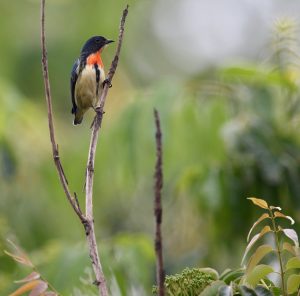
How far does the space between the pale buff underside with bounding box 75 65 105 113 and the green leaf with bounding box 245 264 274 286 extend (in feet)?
8.29

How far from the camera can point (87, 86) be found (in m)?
5.41

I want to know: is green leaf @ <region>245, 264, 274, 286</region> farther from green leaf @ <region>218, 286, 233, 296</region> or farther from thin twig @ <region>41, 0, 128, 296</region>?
thin twig @ <region>41, 0, 128, 296</region>

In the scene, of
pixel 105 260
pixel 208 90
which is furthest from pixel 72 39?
pixel 105 260

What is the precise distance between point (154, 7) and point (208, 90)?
746 cm

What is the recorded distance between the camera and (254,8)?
1348 cm

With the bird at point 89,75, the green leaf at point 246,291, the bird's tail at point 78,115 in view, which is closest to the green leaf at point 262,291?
the green leaf at point 246,291

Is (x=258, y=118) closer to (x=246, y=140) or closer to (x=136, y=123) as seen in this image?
(x=246, y=140)

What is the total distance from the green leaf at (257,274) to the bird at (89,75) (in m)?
2.52

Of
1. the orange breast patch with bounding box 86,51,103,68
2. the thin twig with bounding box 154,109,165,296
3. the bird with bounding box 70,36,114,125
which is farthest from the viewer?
the orange breast patch with bounding box 86,51,103,68

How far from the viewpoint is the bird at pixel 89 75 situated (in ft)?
17.5

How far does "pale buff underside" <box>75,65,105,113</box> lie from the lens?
17.6ft

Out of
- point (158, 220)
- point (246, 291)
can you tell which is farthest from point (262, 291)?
point (158, 220)

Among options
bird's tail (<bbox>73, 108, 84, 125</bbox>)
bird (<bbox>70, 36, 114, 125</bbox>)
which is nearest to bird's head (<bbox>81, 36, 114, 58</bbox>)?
bird (<bbox>70, 36, 114, 125</bbox>)

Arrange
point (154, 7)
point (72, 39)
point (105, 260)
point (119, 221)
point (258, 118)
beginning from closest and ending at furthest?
point (105, 260) → point (258, 118) → point (119, 221) → point (72, 39) → point (154, 7)
